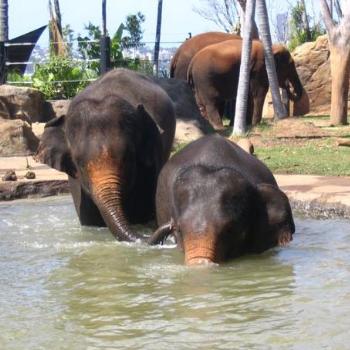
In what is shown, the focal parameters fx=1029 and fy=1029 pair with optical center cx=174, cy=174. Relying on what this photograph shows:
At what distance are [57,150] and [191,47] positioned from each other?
1432 centimetres

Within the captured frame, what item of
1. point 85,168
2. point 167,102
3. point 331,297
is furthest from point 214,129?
point 331,297

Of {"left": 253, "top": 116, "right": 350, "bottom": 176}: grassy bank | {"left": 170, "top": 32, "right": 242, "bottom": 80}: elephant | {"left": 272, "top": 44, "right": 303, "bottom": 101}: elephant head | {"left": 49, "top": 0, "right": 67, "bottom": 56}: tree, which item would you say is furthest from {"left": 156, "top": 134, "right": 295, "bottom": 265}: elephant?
{"left": 49, "top": 0, "right": 67, "bottom": 56}: tree

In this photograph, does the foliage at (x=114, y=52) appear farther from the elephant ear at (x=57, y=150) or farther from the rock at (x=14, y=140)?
the elephant ear at (x=57, y=150)

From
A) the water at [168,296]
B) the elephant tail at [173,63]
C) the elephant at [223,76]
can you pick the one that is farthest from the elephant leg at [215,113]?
the water at [168,296]

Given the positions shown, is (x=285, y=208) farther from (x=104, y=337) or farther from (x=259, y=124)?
(x=259, y=124)

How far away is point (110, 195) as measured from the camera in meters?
8.50

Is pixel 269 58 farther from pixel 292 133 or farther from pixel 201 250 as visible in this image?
pixel 201 250

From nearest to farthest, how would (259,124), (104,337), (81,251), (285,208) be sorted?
(104,337)
(285,208)
(81,251)
(259,124)

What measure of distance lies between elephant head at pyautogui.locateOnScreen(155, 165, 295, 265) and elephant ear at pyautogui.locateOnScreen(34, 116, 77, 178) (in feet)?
5.76

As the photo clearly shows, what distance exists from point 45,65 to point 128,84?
591 inches

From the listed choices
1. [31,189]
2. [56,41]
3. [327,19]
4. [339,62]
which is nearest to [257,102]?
[339,62]

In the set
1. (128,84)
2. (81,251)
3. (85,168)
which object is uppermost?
(128,84)

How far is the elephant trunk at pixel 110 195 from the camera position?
845cm

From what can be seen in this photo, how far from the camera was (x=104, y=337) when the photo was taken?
5.49m
